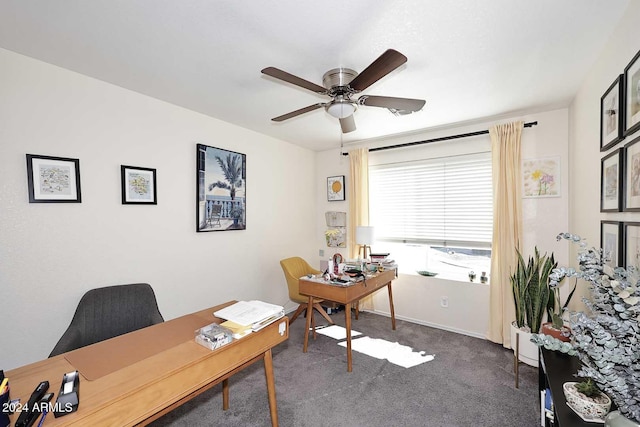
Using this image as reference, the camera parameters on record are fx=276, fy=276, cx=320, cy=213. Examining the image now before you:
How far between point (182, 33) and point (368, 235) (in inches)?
109

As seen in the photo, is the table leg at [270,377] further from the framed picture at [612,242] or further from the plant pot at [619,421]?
the framed picture at [612,242]

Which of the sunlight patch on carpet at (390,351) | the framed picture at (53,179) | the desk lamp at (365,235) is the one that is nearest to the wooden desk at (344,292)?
the sunlight patch on carpet at (390,351)

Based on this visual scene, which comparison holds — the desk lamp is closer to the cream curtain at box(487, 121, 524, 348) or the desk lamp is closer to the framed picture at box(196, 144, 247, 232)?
the cream curtain at box(487, 121, 524, 348)

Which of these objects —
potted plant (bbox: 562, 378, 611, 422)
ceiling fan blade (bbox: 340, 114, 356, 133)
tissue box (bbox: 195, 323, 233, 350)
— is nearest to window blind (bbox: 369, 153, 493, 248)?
ceiling fan blade (bbox: 340, 114, 356, 133)

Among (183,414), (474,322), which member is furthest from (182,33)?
(474,322)

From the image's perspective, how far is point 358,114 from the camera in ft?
9.70

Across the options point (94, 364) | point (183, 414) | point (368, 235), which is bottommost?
point (183, 414)

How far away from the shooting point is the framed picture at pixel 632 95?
51.9 inches

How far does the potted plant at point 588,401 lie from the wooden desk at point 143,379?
1.50 m

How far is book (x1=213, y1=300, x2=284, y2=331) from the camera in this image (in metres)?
1.51

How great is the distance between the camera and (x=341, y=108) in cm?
198

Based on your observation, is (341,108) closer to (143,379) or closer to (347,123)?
(347,123)

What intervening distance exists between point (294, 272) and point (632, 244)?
9.81ft

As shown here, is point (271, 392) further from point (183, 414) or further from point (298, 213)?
point (298, 213)
